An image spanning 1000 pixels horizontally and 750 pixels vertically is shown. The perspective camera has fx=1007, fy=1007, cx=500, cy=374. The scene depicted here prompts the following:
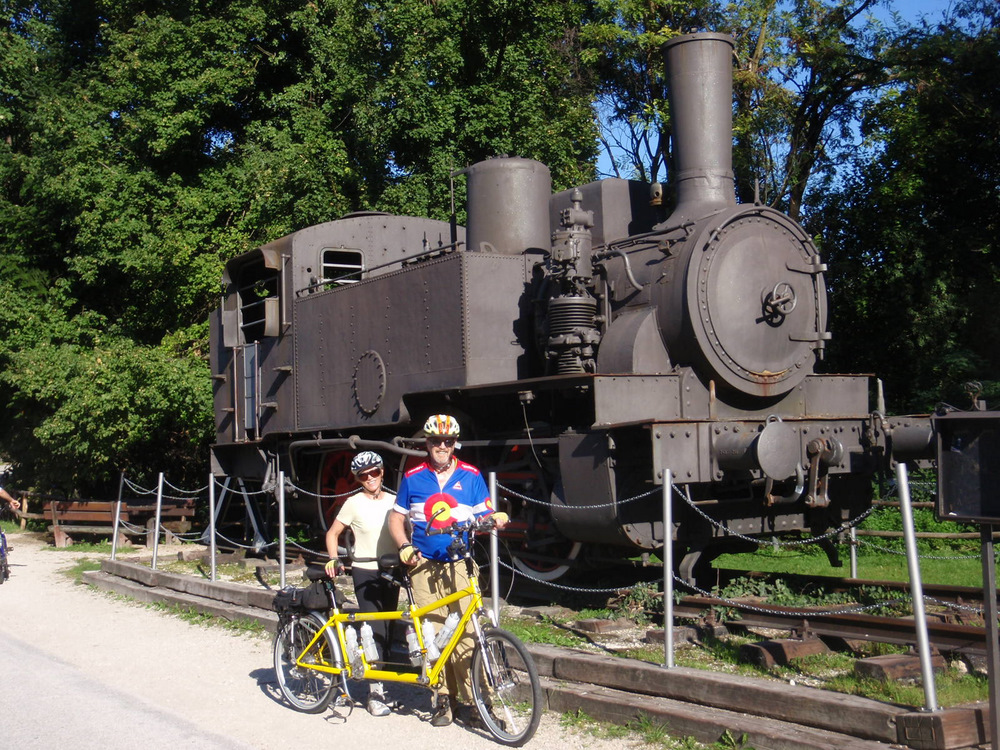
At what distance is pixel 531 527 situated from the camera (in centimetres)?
834

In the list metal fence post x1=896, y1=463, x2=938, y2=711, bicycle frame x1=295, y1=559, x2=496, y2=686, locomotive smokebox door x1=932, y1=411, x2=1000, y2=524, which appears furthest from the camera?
bicycle frame x1=295, y1=559, x2=496, y2=686

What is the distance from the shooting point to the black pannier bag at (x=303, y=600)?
235 inches

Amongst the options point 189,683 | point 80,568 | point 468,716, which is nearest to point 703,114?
point 468,716

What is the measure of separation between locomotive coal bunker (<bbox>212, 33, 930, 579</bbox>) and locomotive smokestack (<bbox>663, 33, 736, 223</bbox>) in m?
0.02

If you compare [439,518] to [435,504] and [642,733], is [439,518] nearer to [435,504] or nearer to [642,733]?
[435,504]

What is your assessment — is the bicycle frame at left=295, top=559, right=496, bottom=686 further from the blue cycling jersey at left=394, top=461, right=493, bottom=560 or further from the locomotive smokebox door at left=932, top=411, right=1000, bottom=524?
the locomotive smokebox door at left=932, top=411, right=1000, bottom=524

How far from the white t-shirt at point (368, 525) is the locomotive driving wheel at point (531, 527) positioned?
2201 mm

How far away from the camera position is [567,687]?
5.70 m

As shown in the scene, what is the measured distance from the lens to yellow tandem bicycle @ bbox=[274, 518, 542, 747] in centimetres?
511

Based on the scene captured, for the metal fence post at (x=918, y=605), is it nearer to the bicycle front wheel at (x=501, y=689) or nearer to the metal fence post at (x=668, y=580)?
the metal fence post at (x=668, y=580)

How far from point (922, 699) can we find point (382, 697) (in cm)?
292

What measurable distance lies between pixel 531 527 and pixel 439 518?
118 inches

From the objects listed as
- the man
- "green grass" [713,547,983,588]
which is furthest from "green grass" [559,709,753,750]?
"green grass" [713,547,983,588]

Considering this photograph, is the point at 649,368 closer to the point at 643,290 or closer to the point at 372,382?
the point at 643,290
